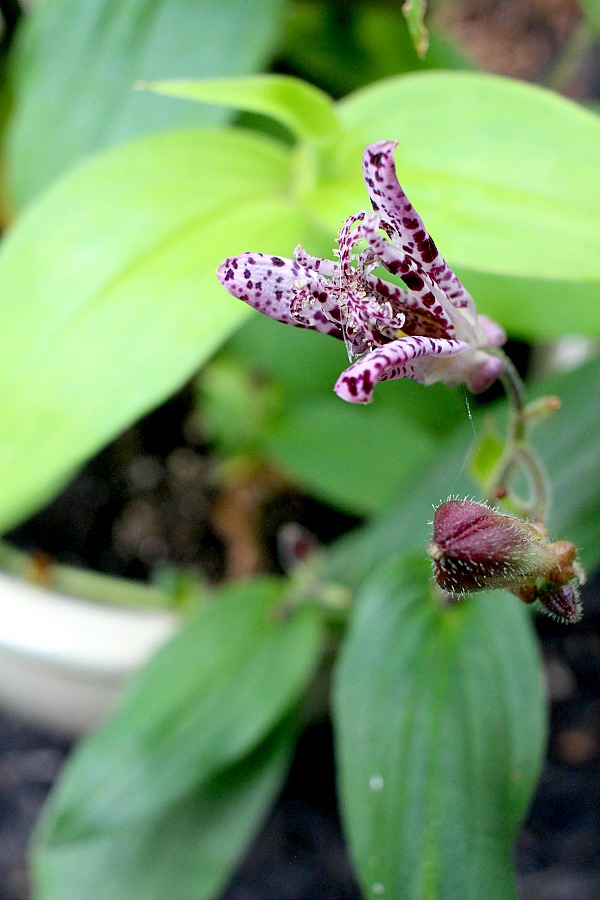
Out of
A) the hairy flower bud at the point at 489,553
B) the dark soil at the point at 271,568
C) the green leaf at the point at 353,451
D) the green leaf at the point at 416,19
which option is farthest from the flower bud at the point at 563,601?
the dark soil at the point at 271,568

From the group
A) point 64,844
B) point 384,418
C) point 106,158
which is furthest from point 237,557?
point 106,158

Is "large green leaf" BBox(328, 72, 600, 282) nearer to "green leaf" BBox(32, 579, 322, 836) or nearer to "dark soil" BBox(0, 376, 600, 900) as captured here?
"green leaf" BBox(32, 579, 322, 836)

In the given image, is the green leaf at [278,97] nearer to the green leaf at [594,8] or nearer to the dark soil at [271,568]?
the green leaf at [594,8]

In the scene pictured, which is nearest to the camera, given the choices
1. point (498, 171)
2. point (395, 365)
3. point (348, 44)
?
point (395, 365)

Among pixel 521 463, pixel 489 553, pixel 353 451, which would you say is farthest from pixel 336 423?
pixel 489 553

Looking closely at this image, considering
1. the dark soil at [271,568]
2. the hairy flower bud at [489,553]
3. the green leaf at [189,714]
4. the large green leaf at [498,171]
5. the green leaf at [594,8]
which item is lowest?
the dark soil at [271,568]

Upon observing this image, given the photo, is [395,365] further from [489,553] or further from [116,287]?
[116,287]
